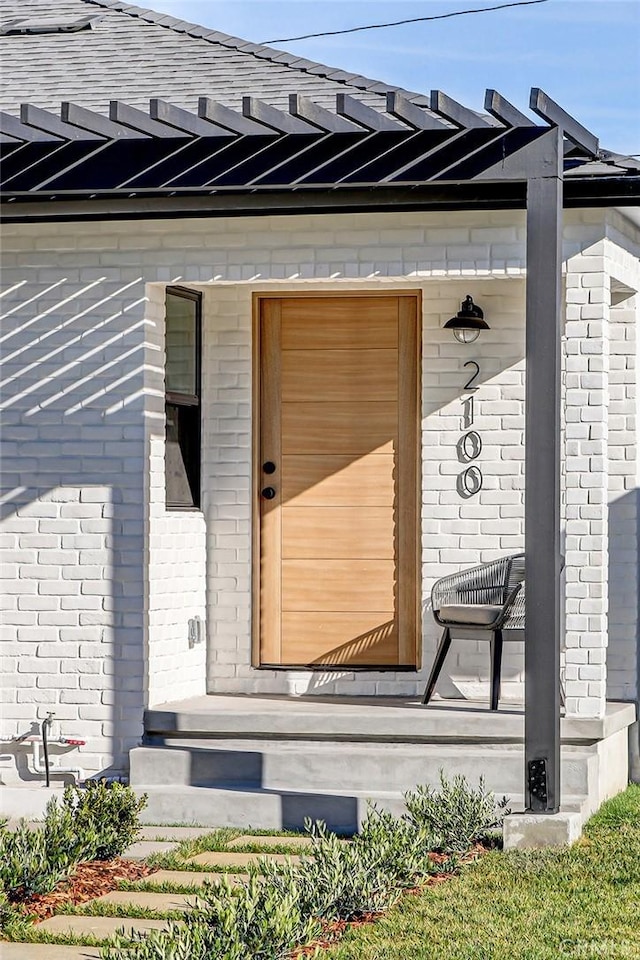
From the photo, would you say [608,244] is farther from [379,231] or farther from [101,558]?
[101,558]

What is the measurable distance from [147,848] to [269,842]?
0.57 m

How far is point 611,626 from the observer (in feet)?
24.5

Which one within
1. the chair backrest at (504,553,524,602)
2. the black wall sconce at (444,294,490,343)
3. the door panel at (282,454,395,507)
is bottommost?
the chair backrest at (504,553,524,602)

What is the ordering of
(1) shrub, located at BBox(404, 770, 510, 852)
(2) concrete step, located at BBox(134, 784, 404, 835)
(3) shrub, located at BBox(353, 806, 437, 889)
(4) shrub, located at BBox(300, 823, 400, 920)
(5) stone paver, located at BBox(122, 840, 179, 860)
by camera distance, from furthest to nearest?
(2) concrete step, located at BBox(134, 784, 404, 835), (5) stone paver, located at BBox(122, 840, 179, 860), (1) shrub, located at BBox(404, 770, 510, 852), (3) shrub, located at BBox(353, 806, 437, 889), (4) shrub, located at BBox(300, 823, 400, 920)

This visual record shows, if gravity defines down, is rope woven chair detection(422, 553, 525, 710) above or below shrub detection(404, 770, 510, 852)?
above

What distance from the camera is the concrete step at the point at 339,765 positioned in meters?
6.45

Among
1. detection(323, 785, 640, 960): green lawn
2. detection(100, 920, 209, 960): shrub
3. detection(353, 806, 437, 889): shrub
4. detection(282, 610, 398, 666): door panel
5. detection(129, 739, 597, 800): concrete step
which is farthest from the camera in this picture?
detection(282, 610, 398, 666): door panel

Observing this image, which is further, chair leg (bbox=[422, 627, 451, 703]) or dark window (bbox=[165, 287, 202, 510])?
dark window (bbox=[165, 287, 202, 510])

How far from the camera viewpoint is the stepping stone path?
4426 millimetres

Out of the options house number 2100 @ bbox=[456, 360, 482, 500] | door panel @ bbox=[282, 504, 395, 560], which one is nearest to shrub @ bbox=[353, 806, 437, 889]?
door panel @ bbox=[282, 504, 395, 560]

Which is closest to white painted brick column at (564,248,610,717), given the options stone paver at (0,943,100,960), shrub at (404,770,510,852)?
shrub at (404,770,510,852)

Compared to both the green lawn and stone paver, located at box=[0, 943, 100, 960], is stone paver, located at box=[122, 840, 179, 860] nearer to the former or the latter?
stone paver, located at box=[0, 943, 100, 960]

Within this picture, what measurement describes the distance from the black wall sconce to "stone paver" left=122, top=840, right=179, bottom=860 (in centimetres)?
330

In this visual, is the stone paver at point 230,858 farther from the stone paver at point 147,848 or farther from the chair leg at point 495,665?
the chair leg at point 495,665
